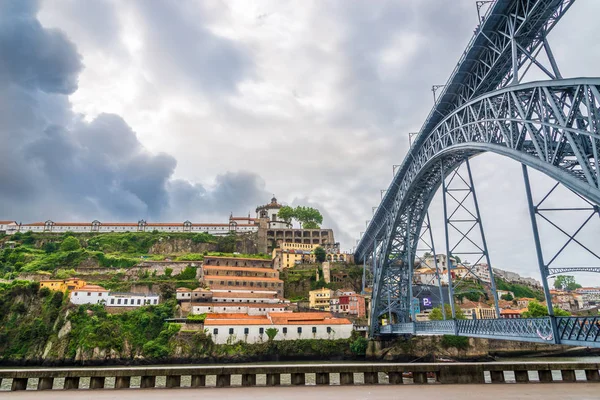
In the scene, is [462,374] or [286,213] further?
[286,213]

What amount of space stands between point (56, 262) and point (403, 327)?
2256 inches

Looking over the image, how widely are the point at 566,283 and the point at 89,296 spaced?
374ft

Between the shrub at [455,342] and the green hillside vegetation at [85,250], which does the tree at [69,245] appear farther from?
the shrub at [455,342]

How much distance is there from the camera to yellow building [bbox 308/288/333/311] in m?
57.2

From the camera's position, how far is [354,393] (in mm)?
8219

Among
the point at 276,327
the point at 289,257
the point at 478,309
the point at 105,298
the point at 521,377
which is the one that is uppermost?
the point at 289,257

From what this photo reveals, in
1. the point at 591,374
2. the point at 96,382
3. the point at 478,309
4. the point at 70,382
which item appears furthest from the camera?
the point at 478,309

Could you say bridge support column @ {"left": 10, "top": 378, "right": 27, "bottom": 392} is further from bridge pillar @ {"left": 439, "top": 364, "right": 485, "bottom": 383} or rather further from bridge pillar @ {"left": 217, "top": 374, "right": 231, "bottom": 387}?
bridge pillar @ {"left": 439, "top": 364, "right": 485, "bottom": 383}

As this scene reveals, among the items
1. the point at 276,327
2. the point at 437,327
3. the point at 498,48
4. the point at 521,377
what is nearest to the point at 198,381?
the point at 521,377

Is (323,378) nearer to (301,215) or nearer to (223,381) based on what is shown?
(223,381)

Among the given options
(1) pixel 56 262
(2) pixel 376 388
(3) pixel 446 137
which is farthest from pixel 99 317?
(2) pixel 376 388

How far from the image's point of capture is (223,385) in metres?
9.14

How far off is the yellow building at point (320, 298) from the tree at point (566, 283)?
7920 cm

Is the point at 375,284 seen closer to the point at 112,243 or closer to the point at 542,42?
the point at 542,42
